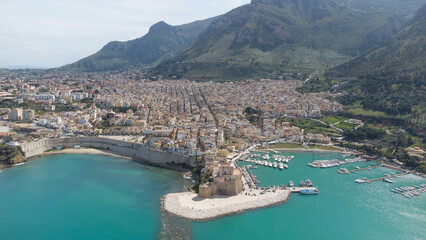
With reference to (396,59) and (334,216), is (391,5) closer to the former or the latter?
(396,59)

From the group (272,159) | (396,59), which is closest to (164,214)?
(272,159)

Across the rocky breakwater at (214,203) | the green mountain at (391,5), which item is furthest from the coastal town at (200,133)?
the green mountain at (391,5)

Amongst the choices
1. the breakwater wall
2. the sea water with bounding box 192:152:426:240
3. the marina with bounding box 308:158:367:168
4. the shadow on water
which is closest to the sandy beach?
the breakwater wall

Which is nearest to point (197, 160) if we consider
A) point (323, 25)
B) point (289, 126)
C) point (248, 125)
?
point (248, 125)

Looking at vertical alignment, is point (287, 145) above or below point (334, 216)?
above

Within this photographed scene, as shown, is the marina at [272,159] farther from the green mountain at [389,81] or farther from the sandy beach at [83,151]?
the green mountain at [389,81]

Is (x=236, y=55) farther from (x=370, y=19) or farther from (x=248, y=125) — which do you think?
(x=248, y=125)
